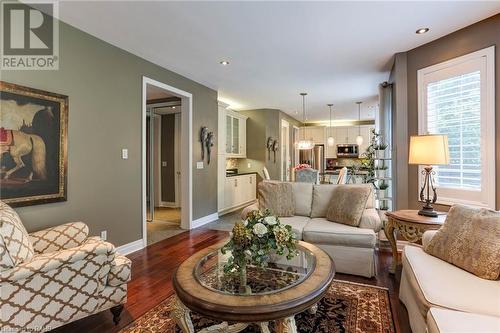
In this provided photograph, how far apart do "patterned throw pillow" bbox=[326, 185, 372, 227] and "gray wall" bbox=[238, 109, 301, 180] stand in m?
4.28

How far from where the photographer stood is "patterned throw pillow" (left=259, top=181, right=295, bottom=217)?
354 centimetres

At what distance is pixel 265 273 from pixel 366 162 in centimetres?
350

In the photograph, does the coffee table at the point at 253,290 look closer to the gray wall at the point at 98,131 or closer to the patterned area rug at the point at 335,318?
the patterned area rug at the point at 335,318

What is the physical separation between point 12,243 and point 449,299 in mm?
2672

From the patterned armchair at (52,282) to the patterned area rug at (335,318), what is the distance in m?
0.31

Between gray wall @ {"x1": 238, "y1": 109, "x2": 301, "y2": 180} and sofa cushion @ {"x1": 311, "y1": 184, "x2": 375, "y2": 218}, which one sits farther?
gray wall @ {"x1": 238, "y1": 109, "x2": 301, "y2": 180}

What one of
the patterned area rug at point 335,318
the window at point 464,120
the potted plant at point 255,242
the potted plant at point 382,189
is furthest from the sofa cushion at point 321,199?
the potted plant at point 255,242

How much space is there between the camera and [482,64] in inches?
110

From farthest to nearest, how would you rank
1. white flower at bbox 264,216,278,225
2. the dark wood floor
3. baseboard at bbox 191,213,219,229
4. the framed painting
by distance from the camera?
baseboard at bbox 191,213,219,229, the framed painting, the dark wood floor, white flower at bbox 264,216,278,225

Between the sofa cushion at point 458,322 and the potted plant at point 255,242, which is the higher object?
the potted plant at point 255,242

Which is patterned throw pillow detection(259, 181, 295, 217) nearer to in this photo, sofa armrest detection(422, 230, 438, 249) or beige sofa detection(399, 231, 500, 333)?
sofa armrest detection(422, 230, 438, 249)

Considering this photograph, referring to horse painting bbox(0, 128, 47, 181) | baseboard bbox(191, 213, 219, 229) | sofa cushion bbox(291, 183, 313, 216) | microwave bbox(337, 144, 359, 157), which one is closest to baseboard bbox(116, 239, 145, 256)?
baseboard bbox(191, 213, 219, 229)

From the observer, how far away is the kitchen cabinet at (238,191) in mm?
6289

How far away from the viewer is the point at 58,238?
2246 millimetres
